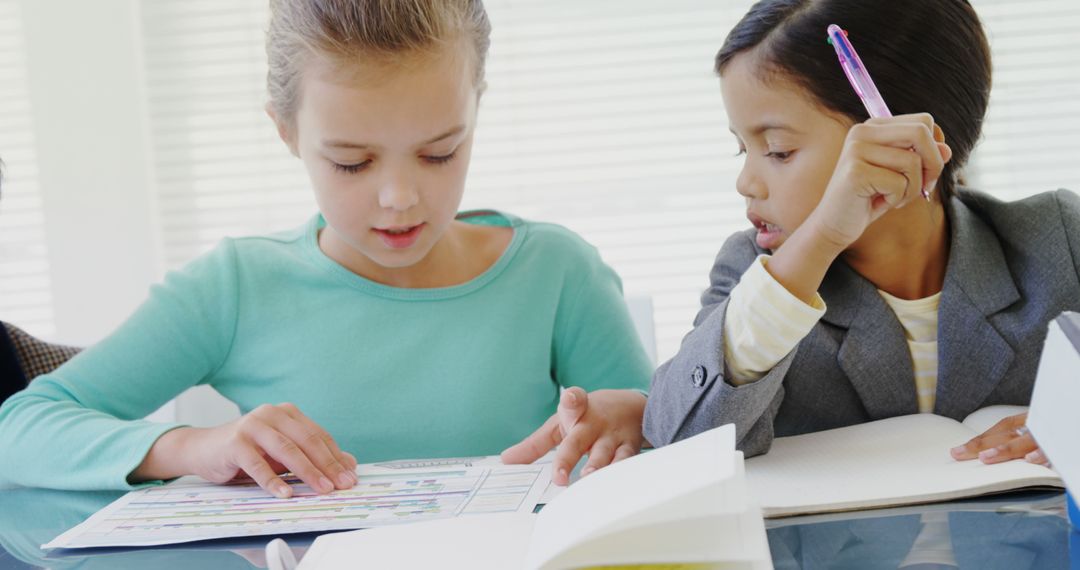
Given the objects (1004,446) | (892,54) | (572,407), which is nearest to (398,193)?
(572,407)

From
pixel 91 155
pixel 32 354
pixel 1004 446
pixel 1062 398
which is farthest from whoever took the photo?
pixel 91 155

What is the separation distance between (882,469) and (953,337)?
0.28 metres

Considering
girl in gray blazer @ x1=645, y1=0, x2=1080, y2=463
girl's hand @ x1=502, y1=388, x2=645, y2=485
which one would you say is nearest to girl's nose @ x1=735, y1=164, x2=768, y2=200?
girl in gray blazer @ x1=645, y1=0, x2=1080, y2=463

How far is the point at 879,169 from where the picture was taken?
2.85ft

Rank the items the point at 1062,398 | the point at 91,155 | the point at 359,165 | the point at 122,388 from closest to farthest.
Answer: the point at 1062,398 < the point at 359,165 < the point at 122,388 < the point at 91,155

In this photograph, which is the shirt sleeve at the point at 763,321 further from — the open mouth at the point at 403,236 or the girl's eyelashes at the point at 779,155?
the open mouth at the point at 403,236

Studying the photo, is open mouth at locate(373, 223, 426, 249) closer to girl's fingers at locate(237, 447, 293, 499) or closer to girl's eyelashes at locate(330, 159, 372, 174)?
girl's eyelashes at locate(330, 159, 372, 174)

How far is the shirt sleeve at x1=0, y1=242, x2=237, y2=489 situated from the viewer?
104 cm

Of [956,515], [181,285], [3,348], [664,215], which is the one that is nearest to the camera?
[956,515]

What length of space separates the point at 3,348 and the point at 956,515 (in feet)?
4.51

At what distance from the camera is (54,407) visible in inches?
44.7

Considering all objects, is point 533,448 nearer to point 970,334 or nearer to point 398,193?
point 398,193

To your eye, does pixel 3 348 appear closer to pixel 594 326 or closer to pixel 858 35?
pixel 594 326

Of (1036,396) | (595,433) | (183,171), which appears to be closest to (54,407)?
(595,433)
